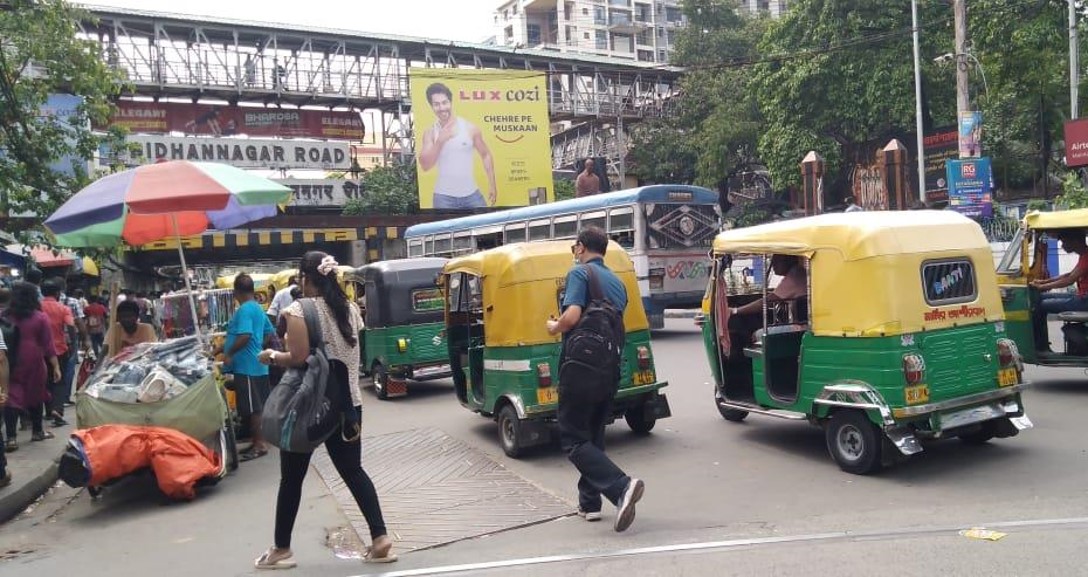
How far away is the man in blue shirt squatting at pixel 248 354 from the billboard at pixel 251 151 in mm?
23390

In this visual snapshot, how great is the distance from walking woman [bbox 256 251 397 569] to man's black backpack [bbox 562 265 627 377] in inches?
53.5

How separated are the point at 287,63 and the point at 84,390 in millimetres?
28054

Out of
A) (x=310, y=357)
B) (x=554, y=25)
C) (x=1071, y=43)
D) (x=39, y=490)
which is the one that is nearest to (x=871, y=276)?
(x=310, y=357)

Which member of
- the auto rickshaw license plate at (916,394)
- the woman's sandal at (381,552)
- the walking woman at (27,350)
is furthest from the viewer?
the walking woman at (27,350)

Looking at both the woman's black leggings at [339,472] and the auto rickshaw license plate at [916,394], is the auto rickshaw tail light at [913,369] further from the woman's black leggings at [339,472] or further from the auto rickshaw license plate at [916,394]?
the woman's black leggings at [339,472]

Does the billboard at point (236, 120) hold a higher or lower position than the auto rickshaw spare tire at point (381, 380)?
higher

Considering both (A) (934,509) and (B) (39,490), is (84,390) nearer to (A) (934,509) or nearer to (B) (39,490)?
(B) (39,490)

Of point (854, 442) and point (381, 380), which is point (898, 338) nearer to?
point (854, 442)

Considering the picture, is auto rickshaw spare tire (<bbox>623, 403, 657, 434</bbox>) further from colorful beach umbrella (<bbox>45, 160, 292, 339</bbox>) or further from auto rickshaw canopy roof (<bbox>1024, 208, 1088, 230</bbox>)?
auto rickshaw canopy roof (<bbox>1024, 208, 1088, 230</bbox>)

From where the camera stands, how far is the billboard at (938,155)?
98.0 feet

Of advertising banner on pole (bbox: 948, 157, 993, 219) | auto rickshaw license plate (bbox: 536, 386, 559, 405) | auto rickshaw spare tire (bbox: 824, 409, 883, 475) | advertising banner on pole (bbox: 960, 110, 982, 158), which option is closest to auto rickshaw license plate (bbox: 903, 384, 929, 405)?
auto rickshaw spare tire (bbox: 824, 409, 883, 475)

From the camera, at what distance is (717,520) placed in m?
5.60

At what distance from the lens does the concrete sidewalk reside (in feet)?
23.4

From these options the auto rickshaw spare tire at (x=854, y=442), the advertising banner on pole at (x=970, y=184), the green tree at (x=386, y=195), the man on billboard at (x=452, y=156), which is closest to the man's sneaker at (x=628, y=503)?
the auto rickshaw spare tire at (x=854, y=442)
